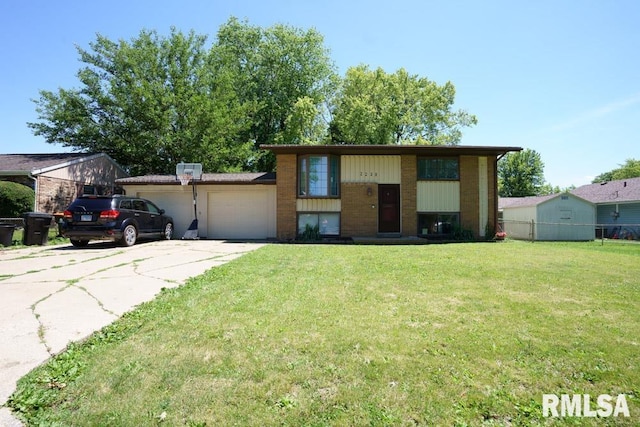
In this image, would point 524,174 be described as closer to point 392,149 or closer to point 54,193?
point 392,149

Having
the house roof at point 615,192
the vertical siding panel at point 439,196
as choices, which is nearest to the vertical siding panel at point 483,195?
the vertical siding panel at point 439,196

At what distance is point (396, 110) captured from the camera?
28.9 meters

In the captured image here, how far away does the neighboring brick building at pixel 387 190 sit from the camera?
46.2ft

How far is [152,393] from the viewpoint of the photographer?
2207 millimetres

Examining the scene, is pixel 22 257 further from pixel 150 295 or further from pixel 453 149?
pixel 453 149

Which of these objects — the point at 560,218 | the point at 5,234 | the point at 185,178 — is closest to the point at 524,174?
the point at 560,218

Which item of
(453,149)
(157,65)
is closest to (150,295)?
(453,149)

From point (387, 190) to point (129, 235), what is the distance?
10.2m

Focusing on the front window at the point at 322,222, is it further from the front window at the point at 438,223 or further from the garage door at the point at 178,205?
the garage door at the point at 178,205

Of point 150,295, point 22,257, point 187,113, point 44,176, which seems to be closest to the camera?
point 150,295

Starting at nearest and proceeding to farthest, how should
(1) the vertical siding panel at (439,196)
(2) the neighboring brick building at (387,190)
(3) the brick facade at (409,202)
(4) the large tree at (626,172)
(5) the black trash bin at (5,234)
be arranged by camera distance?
(5) the black trash bin at (5,234)
(2) the neighboring brick building at (387,190)
(3) the brick facade at (409,202)
(1) the vertical siding panel at (439,196)
(4) the large tree at (626,172)

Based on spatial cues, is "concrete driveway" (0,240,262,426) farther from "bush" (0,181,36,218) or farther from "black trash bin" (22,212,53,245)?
"bush" (0,181,36,218)

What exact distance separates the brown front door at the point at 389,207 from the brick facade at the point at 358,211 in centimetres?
40

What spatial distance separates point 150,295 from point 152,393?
108 inches
